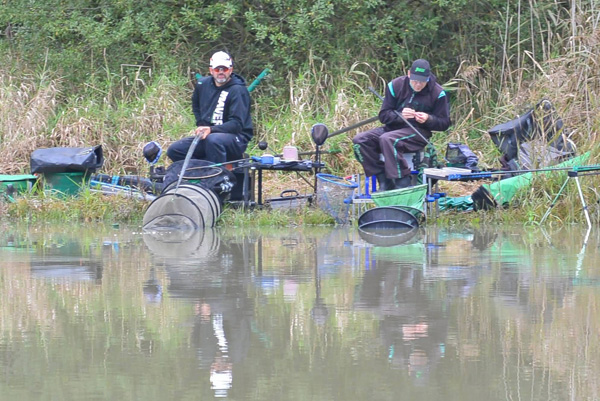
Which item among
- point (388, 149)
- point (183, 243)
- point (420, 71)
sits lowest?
point (183, 243)

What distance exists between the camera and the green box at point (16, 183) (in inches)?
484

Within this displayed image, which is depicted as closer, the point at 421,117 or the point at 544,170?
the point at 544,170

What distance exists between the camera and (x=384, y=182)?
451 inches

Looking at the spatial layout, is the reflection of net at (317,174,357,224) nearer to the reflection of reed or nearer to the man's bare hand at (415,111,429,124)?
the man's bare hand at (415,111,429,124)

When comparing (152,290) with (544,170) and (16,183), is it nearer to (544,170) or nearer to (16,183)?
(544,170)

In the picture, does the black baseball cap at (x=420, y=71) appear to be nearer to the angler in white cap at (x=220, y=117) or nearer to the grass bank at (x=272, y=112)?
the grass bank at (x=272, y=112)

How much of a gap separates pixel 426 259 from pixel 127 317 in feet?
9.74

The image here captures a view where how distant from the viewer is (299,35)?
1502 cm

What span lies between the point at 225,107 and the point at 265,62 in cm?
437

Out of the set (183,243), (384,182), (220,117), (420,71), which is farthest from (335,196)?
(183,243)

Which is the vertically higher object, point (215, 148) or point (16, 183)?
point (215, 148)

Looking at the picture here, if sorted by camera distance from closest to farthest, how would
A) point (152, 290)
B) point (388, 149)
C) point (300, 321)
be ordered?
1. point (300, 321)
2. point (152, 290)
3. point (388, 149)

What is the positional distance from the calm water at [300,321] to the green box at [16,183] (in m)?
3.22

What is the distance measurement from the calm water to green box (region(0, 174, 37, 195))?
10.5ft
